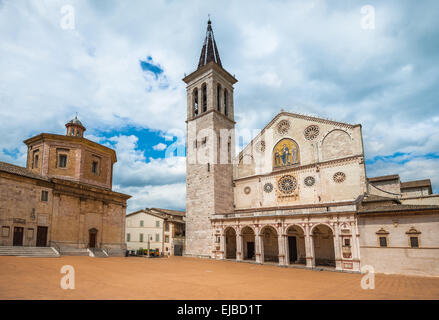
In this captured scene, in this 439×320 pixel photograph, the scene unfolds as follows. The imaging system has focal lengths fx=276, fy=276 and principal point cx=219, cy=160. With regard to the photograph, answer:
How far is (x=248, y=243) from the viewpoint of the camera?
32.3m

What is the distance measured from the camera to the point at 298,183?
3033cm

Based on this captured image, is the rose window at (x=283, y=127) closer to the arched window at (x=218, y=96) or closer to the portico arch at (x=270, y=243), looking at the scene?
the arched window at (x=218, y=96)

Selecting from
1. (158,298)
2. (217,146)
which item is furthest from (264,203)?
(158,298)

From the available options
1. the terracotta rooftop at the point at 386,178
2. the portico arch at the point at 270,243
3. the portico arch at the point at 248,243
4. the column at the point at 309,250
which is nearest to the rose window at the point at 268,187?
the portico arch at the point at 270,243

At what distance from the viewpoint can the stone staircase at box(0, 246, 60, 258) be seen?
1960 centimetres

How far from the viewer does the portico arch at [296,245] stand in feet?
90.8

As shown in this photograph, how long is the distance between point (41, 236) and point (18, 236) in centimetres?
186

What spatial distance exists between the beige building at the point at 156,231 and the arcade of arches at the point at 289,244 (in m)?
11.5

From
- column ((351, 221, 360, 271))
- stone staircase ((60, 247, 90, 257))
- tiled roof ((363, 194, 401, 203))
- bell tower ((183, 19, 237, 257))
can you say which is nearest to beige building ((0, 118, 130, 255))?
stone staircase ((60, 247, 90, 257))

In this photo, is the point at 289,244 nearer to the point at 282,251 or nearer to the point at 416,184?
the point at 282,251

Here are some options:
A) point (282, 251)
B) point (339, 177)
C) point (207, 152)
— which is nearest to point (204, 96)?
point (207, 152)

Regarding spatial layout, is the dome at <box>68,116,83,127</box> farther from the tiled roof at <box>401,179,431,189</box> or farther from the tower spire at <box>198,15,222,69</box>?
the tiled roof at <box>401,179,431,189</box>

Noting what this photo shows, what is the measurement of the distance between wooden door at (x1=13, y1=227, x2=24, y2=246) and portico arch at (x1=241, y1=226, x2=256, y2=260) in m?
21.0
